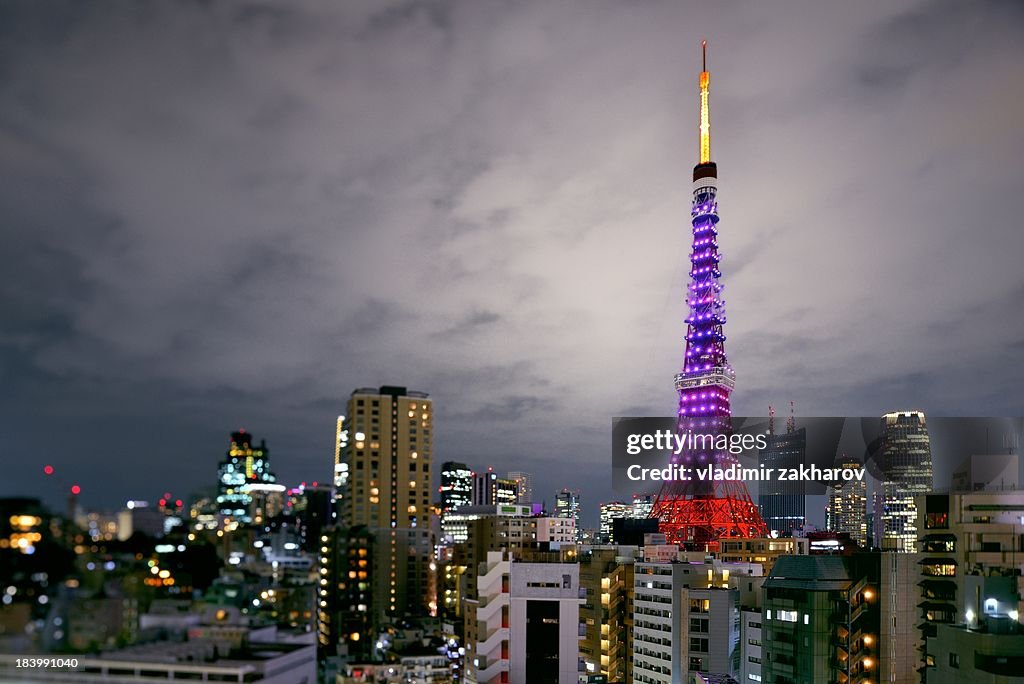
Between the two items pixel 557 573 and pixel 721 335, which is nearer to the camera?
pixel 557 573

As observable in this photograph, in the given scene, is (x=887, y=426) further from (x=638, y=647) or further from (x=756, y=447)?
(x=638, y=647)

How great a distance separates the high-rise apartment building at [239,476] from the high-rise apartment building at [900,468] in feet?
48.2

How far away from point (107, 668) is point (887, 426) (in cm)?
1911

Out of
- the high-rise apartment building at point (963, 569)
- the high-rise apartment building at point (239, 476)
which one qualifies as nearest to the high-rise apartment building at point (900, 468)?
the high-rise apartment building at point (963, 569)

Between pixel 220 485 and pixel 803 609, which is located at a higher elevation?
pixel 220 485

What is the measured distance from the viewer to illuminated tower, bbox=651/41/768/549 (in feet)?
65.2

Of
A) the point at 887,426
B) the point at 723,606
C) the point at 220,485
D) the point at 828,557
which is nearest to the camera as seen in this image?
the point at 220,485

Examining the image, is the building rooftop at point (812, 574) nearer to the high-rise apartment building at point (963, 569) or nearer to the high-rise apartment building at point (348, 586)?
the high-rise apartment building at point (963, 569)

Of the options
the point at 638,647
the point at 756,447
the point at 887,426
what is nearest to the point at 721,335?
the point at 887,426

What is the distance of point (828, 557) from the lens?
9875mm

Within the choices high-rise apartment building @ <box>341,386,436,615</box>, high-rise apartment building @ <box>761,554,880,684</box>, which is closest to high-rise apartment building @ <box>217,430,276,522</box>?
high-rise apartment building @ <box>761,554,880,684</box>

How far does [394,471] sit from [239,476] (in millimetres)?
20460

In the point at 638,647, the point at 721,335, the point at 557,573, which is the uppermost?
the point at 721,335

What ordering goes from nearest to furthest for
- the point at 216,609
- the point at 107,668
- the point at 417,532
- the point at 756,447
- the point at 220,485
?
the point at 107,668 → the point at 216,609 → the point at 220,485 → the point at 756,447 → the point at 417,532
